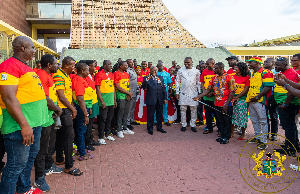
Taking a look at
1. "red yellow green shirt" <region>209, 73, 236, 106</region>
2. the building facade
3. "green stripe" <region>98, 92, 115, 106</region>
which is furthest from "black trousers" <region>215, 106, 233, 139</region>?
the building facade

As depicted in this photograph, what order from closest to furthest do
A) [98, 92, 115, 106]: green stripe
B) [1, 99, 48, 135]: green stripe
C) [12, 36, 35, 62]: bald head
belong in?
[1, 99, 48, 135]: green stripe < [12, 36, 35, 62]: bald head < [98, 92, 115, 106]: green stripe

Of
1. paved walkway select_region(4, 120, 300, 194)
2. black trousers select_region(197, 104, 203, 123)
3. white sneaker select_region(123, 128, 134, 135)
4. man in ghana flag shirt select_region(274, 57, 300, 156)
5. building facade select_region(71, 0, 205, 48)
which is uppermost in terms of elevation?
building facade select_region(71, 0, 205, 48)

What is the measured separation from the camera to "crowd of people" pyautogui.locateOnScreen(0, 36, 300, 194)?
2438 mm

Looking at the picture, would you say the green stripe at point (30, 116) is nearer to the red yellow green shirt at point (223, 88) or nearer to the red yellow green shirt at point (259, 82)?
the red yellow green shirt at point (223, 88)

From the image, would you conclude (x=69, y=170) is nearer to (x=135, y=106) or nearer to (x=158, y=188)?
(x=158, y=188)

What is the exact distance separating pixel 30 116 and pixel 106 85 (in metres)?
2.96

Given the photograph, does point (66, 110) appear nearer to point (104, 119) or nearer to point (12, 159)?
point (12, 159)

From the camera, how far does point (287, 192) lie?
313 centimetres

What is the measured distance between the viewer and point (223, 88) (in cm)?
568

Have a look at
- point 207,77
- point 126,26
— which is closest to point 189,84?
point 207,77

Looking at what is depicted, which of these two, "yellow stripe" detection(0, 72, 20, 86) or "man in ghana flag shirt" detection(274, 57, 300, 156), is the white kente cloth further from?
"yellow stripe" detection(0, 72, 20, 86)

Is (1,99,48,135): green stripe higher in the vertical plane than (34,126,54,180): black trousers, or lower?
higher

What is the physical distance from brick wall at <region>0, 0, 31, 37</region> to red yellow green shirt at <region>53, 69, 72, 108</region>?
21.1 meters

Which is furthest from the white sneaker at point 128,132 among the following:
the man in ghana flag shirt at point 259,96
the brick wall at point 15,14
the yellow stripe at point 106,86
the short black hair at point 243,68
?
the brick wall at point 15,14
